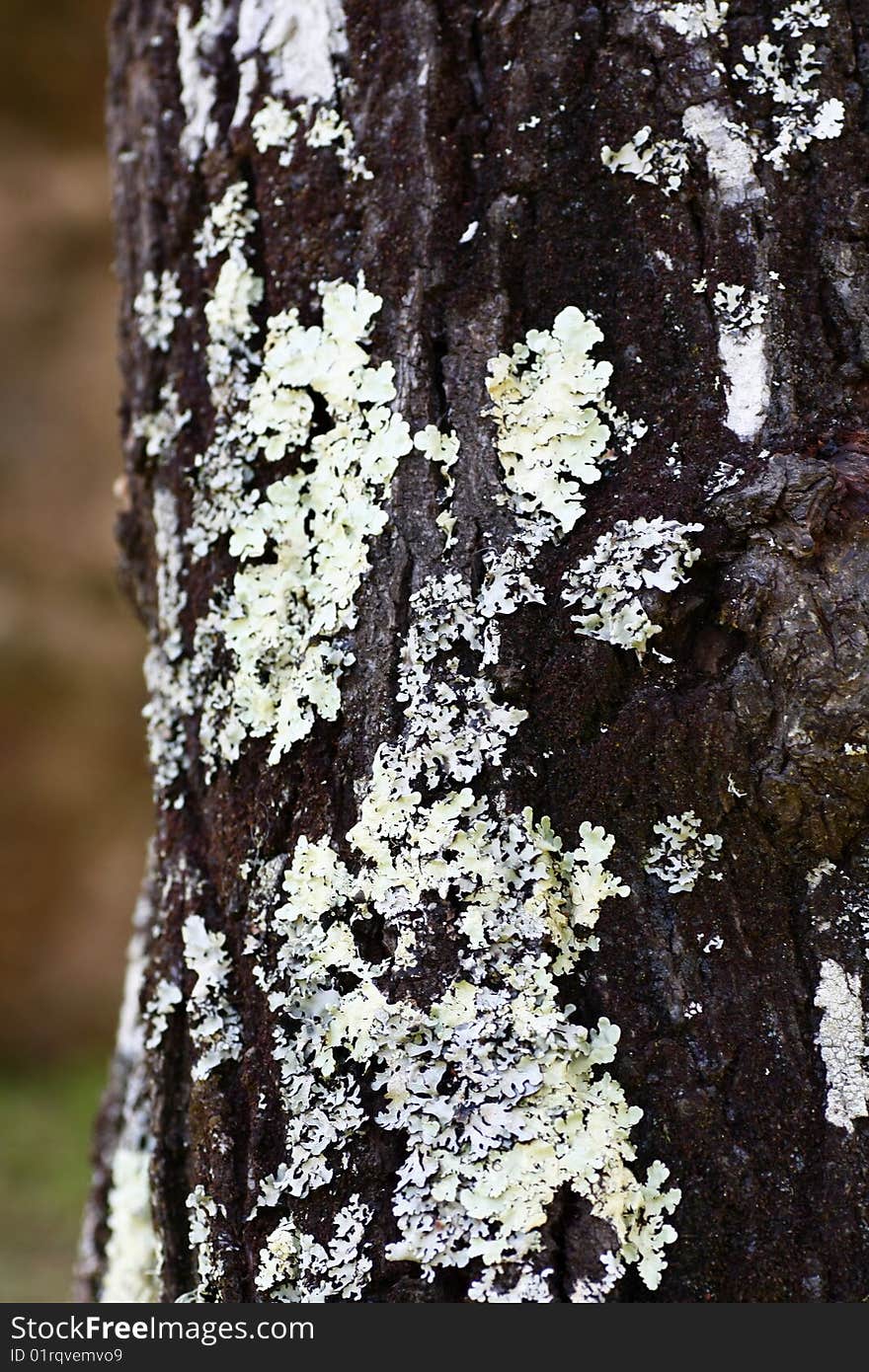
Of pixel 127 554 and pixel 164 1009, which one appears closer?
pixel 164 1009

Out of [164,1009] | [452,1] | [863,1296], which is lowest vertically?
[863,1296]

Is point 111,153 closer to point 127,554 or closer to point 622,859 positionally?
point 127,554

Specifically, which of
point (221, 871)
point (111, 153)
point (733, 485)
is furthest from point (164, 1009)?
point (111, 153)

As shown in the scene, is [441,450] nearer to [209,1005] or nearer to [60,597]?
[209,1005]

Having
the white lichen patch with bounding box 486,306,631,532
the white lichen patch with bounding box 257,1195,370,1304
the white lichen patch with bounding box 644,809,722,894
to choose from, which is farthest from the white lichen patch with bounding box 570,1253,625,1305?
the white lichen patch with bounding box 486,306,631,532

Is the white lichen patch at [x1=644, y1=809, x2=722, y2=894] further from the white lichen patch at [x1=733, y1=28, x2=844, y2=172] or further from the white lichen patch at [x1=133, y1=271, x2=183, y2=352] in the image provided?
the white lichen patch at [x1=133, y1=271, x2=183, y2=352]

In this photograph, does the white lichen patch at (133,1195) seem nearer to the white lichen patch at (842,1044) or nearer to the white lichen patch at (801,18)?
the white lichen patch at (842,1044)

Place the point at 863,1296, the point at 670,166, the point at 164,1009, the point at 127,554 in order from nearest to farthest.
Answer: the point at 863,1296 → the point at 670,166 → the point at 164,1009 → the point at 127,554
